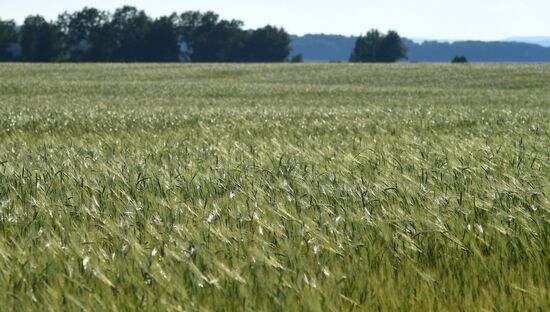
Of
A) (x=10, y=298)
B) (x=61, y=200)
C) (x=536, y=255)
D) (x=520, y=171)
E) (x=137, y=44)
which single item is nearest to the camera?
(x=10, y=298)

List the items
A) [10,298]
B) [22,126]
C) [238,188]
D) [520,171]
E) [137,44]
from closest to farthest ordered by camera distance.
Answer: [10,298] < [238,188] < [520,171] < [22,126] < [137,44]

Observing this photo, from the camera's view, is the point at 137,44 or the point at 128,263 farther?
the point at 137,44

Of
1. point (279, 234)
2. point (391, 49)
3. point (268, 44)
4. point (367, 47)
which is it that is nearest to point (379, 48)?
point (391, 49)

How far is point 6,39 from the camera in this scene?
317 feet

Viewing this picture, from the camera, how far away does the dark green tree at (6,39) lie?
313 feet

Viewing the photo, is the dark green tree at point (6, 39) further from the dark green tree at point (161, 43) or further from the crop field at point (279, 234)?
the crop field at point (279, 234)

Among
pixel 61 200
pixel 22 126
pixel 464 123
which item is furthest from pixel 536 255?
pixel 22 126

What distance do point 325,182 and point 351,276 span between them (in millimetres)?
1504

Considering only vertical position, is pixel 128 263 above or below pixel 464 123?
above

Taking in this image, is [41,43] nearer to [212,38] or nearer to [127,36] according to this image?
[127,36]

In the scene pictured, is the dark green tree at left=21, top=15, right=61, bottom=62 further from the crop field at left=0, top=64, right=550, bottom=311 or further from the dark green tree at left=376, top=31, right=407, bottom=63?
the crop field at left=0, top=64, right=550, bottom=311

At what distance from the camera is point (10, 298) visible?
2096 mm

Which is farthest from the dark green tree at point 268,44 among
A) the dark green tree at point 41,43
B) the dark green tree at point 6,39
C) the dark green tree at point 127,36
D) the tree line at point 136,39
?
the dark green tree at point 6,39

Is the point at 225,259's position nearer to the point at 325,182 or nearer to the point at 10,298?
the point at 10,298
